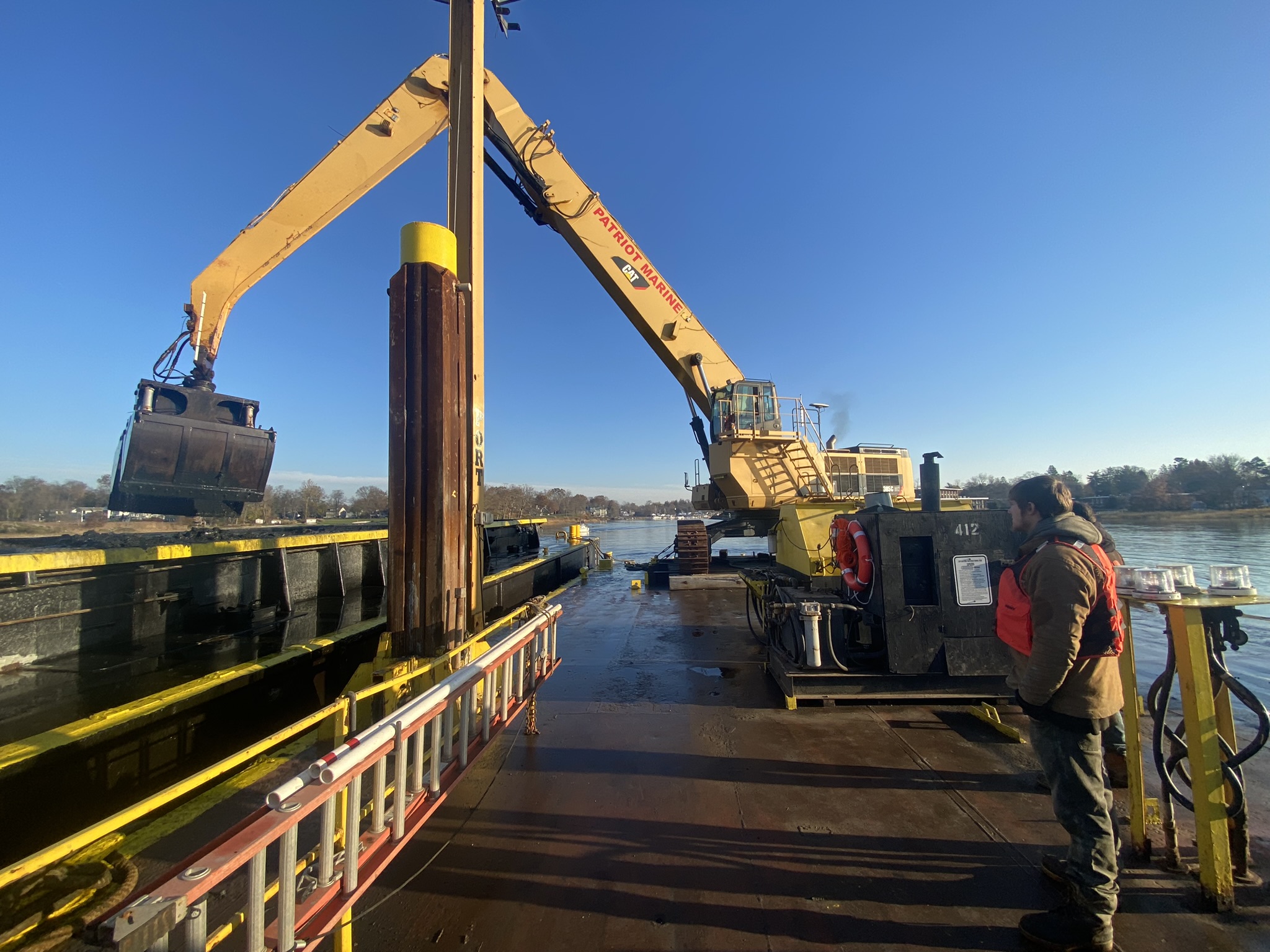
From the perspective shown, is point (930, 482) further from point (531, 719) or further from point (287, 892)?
point (287, 892)

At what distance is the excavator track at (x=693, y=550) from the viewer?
1295 centimetres

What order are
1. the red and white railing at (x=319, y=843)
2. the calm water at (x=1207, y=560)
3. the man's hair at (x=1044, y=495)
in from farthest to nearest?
the calm water at (x=1207, y=560), the man's hair at (x=1044, y=495), the red and white railing at (x=319, y=843)

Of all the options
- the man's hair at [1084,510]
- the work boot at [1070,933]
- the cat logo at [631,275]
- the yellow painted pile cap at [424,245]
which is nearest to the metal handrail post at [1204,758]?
the work boot at [1070,933]

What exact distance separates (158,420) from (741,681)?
792cm

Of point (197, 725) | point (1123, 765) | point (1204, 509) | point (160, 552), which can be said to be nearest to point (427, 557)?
point (197, 725)

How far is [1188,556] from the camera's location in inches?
750

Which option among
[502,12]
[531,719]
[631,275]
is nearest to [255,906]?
[531,719]

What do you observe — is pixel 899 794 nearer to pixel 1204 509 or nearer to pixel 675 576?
pixel 675 576

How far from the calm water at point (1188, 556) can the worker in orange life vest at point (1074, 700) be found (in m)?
0.50

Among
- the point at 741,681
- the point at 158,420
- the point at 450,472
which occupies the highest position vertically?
the point at 158,420

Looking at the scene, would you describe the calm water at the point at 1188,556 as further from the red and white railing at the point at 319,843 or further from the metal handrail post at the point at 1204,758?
the red and white railing at the point at 319,843

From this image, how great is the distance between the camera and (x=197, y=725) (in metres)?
4.38

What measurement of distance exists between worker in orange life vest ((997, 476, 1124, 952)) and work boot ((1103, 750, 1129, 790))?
139cm

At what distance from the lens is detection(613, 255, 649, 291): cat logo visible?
1216 cm
